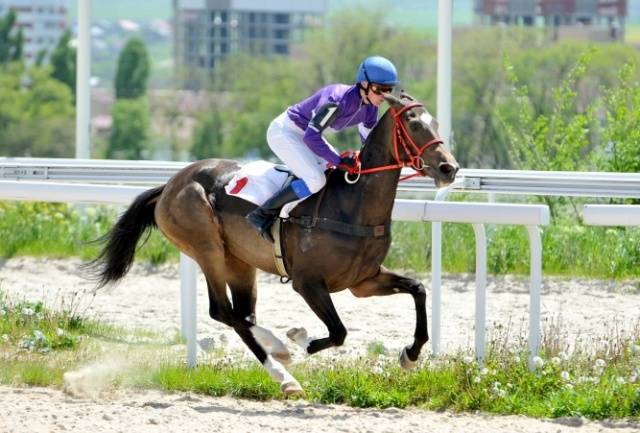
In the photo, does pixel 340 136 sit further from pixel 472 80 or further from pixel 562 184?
pixel 562 184

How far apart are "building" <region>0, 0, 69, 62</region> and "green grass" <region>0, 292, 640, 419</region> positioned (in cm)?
6826

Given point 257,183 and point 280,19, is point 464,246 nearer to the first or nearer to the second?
point 257,183

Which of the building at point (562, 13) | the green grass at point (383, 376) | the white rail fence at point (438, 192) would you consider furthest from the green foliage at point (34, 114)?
the green grass at point (383, 376)

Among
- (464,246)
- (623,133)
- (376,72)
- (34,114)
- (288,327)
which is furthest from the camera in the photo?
(34,114)

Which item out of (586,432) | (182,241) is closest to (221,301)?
(182,241)

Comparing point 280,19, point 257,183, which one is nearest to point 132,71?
point 280,19

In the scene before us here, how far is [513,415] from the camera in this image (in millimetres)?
6242

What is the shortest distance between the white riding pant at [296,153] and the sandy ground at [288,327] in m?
1.12

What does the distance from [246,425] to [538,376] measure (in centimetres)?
145

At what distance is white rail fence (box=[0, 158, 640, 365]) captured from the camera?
6.80 m

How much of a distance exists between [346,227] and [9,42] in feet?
180

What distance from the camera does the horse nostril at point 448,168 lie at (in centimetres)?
629

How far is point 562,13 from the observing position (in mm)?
65000

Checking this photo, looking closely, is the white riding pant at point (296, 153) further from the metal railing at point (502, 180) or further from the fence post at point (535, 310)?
the metal railing at point (502, 180)
